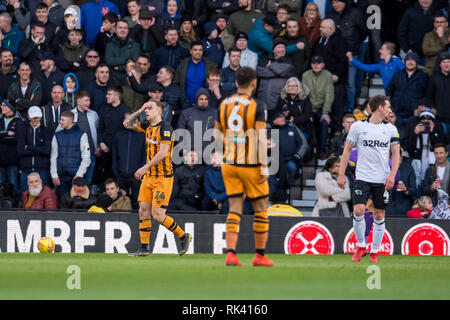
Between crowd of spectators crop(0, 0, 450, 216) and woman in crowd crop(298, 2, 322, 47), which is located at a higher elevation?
woman in crowd crop(298, 2, 322, 47)

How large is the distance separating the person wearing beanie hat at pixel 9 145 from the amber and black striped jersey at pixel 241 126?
352 inches

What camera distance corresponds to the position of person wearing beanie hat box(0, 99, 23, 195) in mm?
18984

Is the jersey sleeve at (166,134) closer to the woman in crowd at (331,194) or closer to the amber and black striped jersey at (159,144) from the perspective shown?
the amber and black striped jersey at (159,144)

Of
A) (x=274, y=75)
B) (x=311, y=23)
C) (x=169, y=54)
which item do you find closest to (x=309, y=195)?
(x=274, y=75)

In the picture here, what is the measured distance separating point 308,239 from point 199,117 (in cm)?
358

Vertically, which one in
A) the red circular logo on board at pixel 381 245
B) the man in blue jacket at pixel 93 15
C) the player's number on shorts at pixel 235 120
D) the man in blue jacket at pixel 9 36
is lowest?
the red circular logo on board at pixel 381 245

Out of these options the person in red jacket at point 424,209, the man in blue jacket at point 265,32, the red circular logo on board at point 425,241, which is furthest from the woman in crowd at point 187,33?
the red circular logo on board at point 425,241

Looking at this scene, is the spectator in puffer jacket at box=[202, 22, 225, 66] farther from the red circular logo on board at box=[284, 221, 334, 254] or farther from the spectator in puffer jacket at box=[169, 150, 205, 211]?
the red circular logo on board at box=[284, 221, 334, 254]

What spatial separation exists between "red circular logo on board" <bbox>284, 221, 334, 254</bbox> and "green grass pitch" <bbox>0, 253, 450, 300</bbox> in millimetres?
4807

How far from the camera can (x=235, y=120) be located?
10820mm

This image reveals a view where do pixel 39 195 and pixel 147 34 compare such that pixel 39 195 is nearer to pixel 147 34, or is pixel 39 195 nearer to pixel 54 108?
pixel 54 108

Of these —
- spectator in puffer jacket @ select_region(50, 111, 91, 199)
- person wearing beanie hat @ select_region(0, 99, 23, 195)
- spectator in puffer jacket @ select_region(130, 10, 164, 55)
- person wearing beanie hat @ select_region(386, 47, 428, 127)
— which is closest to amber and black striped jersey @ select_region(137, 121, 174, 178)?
spectator in puffer jacket @ select_region(50, 111, 91, 199)

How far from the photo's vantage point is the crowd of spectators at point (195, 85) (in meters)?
18.4

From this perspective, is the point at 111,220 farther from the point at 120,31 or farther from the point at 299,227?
the point at 120,31
